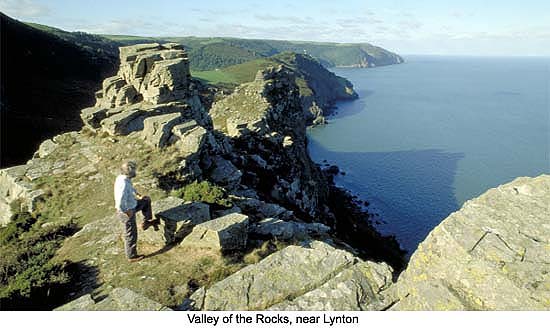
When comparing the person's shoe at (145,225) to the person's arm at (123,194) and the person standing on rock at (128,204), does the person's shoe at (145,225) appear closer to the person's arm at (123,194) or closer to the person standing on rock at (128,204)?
the person standing on rock at (128,204)

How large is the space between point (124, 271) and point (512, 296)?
9.84 metres

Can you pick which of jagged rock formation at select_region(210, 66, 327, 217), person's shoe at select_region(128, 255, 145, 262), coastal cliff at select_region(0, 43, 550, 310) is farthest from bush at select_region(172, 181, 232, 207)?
jagged rock formation at select_region(210, 66, 327, 217)

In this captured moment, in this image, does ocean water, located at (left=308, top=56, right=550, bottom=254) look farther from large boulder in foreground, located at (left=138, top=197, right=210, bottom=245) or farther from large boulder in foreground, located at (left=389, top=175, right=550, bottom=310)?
large boulder in foreground, located at (left=138, top=197, right=210, bottom=245)

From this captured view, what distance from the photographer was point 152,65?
2575 centimetres

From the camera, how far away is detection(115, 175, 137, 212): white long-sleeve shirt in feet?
34.1

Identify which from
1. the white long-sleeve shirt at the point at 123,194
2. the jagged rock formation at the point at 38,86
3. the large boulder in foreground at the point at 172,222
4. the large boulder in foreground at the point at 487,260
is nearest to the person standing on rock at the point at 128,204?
the white long-sleeve shirt at the point at 123,194

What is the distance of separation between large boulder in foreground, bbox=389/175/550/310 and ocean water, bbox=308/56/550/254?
38.9 metres

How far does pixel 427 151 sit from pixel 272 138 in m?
57.2

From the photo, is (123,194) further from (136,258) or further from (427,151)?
(427,151)

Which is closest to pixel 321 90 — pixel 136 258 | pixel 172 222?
pixel 172 222

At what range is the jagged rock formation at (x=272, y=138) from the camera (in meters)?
31.6

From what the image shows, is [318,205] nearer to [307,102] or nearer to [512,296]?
[512,296]

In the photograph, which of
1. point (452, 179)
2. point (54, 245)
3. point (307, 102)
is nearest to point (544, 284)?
point (54, 245)
